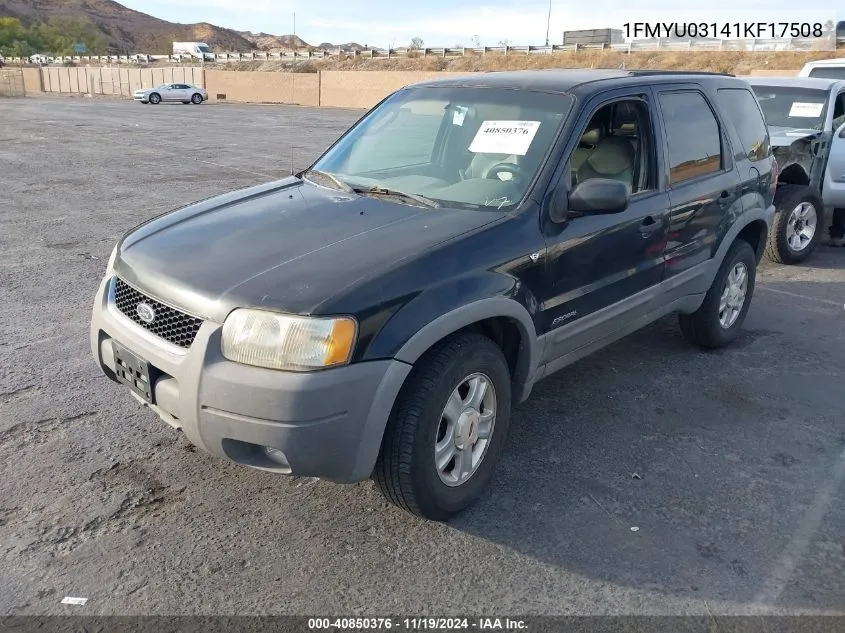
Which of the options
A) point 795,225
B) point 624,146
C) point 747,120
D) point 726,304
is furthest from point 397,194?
point 795,225

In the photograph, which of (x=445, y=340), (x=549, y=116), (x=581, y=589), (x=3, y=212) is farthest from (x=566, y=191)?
(x=3, y=212)

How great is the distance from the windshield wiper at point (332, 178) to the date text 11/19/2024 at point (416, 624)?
2.13 m

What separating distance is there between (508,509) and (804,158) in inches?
251

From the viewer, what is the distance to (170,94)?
45.9 meters

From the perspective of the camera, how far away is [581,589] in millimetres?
2836

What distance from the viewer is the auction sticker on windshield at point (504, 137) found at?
3.73 metres

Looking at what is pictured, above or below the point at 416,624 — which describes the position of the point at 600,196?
above

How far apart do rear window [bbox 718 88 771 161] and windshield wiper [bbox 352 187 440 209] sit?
2557 millimetres

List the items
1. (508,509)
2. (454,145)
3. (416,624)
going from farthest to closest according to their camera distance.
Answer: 1. (454,145)
2. (508,509)
3. (416,624)

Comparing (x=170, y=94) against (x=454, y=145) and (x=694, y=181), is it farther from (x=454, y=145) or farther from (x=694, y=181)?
(x=694, y=181)

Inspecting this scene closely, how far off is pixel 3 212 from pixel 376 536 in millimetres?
8408

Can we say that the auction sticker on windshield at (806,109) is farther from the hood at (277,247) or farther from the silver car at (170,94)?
the silver car at (170,94)

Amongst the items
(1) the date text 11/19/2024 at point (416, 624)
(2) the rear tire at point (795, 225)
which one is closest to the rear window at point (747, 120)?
(2) the rear tire at point (795, 225)

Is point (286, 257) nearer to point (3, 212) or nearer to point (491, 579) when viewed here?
point (491, 579)
